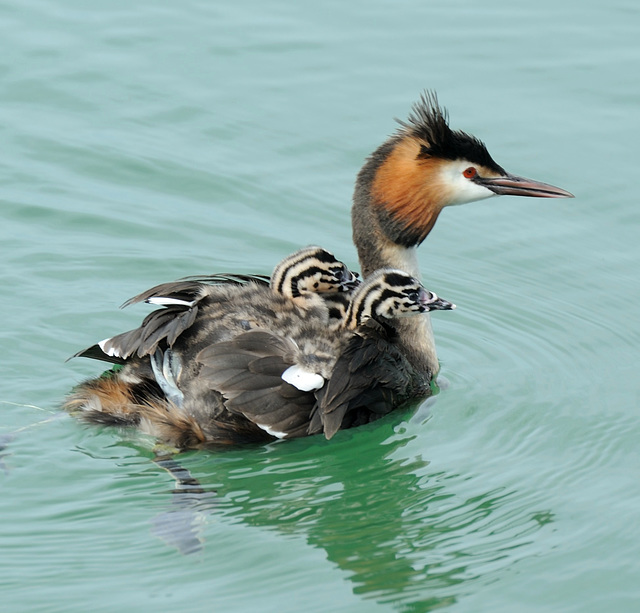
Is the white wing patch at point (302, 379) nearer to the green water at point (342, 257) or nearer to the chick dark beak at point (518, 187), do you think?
the green water at point (342, 257)

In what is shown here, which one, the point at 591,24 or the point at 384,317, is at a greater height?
the point at 591,24

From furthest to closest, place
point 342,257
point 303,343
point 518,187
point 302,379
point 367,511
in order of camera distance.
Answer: point 342,257
point 518,187
point 303,343
point 302,379
point 367,511

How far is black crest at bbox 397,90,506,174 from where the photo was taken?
7090 millimetres

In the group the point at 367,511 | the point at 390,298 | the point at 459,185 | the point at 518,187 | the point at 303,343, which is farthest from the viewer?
the point at 518,187

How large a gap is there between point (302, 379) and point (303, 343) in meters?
0.23

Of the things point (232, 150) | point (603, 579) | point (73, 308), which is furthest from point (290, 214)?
point (603, 579)

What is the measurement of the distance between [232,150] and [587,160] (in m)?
2.46

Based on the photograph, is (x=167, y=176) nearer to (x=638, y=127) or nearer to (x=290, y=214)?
(x=290, y=214)

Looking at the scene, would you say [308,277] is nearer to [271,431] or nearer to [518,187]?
[271,431]

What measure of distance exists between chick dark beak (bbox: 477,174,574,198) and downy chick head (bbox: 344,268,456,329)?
0.89 metres

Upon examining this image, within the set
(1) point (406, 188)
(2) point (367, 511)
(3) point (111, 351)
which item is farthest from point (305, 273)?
(2) point (367, 511)

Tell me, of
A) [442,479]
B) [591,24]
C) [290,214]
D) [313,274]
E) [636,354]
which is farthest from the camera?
[591,24]

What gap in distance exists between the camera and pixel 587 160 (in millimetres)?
9297

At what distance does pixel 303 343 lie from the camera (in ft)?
21.2
